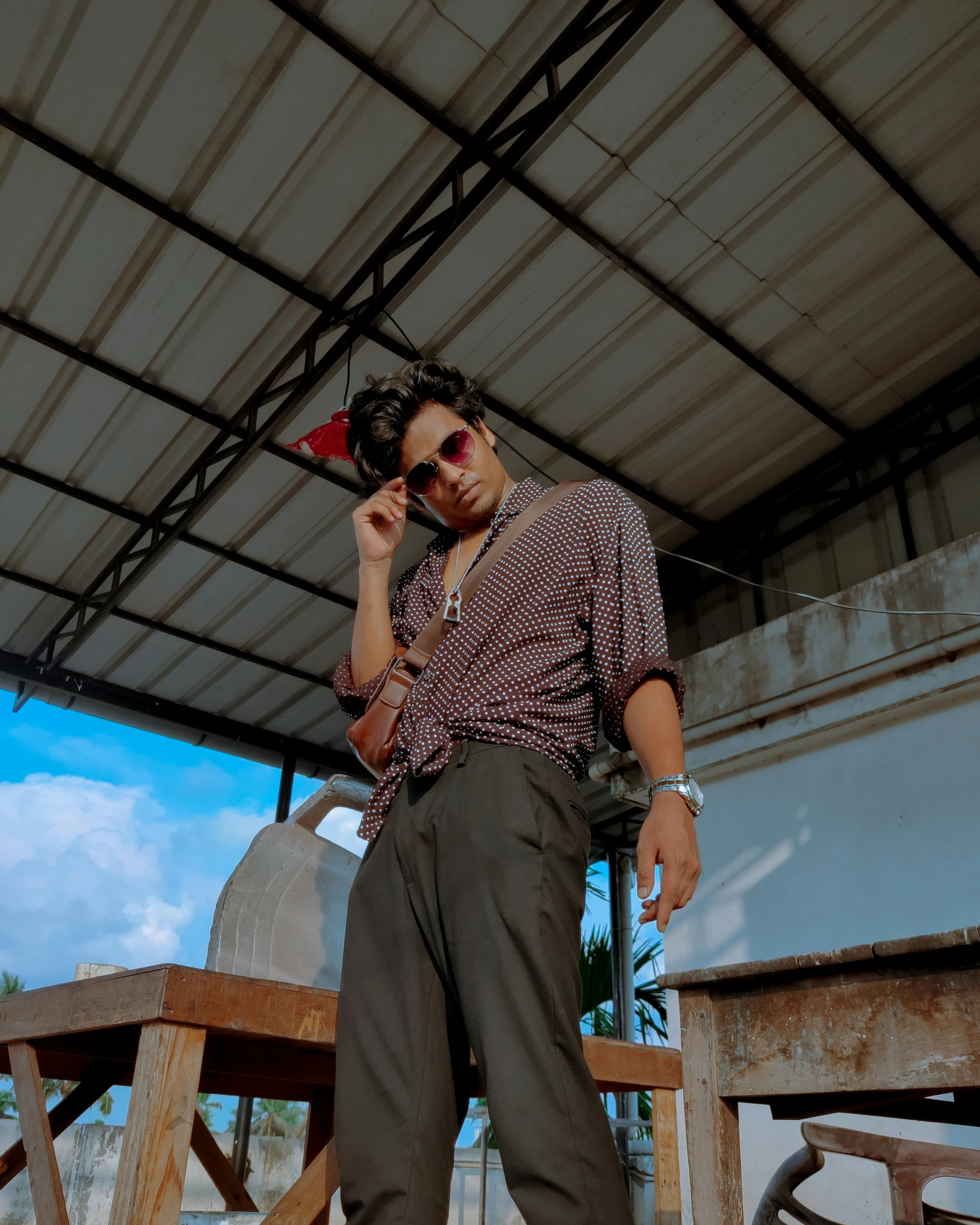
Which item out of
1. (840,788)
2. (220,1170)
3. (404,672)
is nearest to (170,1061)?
(404,672)

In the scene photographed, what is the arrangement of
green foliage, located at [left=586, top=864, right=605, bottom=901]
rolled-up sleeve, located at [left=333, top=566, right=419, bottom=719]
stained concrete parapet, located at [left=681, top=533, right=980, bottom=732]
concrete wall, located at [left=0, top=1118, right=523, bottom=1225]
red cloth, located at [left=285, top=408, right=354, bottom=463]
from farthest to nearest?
green foliage, located at [left=586, top=864, right=605, bottom=901], concrete wall, located at [left=0, top=1118, right=523, bottom=1225], red cloth, located at [left=285, top=408, right=354, bottom=463], stained concrete parapet, located at [left=681, top=533, right=980, bottom=732], rolled-up sleeve, located at [left=333, top=566, right=419, bottom=719]

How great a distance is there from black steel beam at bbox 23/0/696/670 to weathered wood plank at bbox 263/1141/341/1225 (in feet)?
15.1


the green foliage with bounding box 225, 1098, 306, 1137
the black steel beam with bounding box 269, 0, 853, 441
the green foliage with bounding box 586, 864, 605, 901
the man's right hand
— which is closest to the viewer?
the man's right hand

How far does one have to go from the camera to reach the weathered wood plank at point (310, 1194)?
129 cm

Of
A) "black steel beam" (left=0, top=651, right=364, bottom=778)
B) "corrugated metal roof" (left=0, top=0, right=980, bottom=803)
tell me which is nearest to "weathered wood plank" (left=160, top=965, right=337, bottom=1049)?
"corrugated metal roof" (left=0, top=0, right=980, bottom=803)

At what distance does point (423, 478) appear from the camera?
4.98 feet

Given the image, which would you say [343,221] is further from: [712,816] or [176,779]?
[176,779]

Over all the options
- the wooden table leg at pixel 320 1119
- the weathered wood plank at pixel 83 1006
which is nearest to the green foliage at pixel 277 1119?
the wooden table leg at pixel 320 1119

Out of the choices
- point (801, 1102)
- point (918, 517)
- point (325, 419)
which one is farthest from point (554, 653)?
point (918, 517)

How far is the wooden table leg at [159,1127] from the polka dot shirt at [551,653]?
0.33 m

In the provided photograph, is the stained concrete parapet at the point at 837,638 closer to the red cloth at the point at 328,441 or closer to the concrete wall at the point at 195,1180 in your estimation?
the red cloth at the point at 328,441

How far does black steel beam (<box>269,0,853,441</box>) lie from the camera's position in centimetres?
452

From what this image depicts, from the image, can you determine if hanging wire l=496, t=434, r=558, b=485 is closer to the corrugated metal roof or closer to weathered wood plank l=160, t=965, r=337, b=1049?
the corrugated metal roof

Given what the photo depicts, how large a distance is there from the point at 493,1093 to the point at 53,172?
5.46 meters
